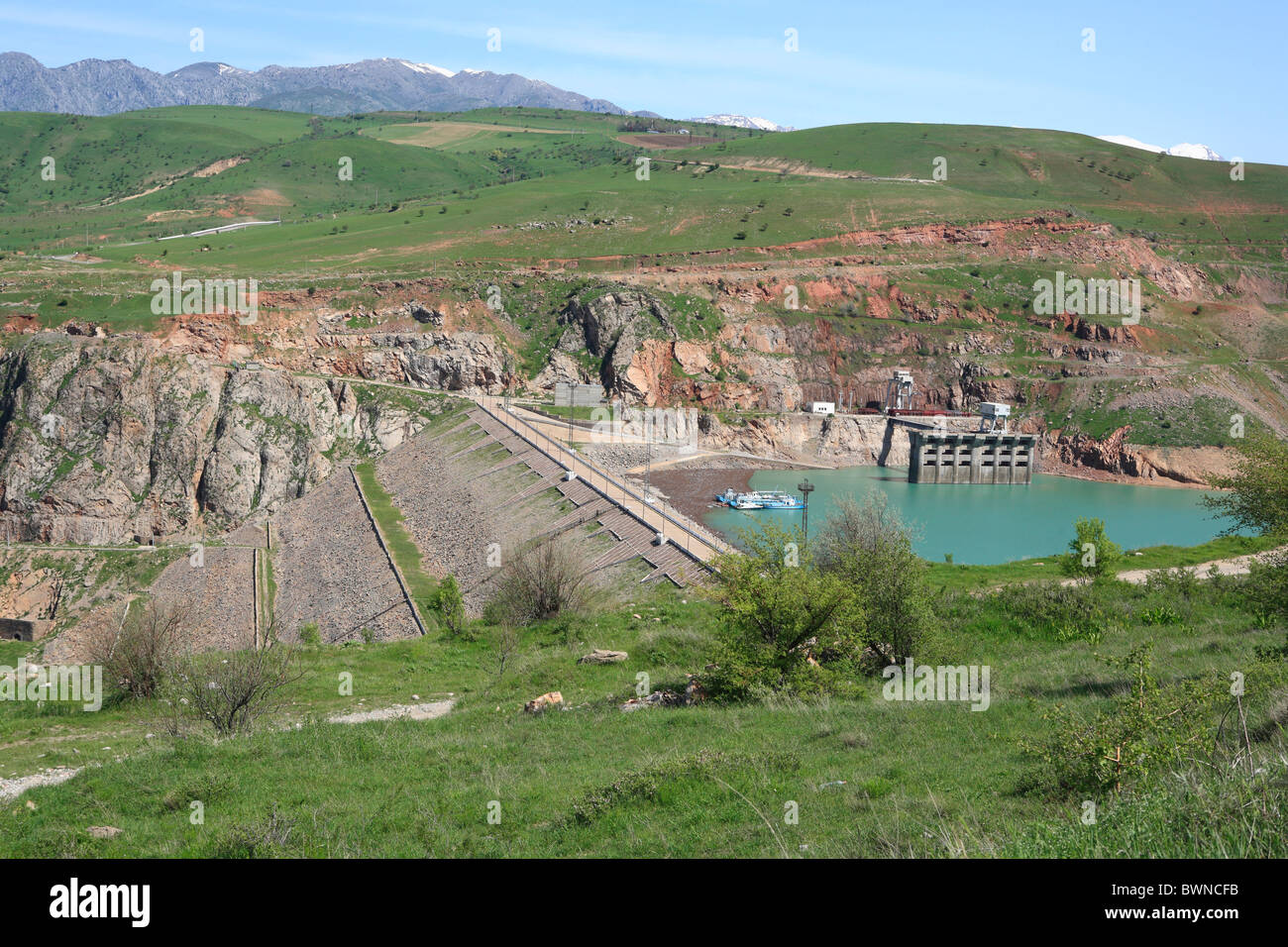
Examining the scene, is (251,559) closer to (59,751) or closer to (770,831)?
(59,751)

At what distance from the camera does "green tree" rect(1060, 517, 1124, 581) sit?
3709cm

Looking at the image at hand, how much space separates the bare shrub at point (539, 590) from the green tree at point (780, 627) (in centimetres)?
1416

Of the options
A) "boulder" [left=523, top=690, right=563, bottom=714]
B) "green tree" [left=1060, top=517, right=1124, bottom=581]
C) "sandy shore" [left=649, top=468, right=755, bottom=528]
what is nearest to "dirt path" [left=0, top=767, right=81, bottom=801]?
"boulder" [left=523, top=690, right=563, bottom=714]

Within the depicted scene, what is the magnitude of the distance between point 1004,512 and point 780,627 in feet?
232

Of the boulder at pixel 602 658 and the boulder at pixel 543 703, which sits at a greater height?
the boulder at pixel 543 703

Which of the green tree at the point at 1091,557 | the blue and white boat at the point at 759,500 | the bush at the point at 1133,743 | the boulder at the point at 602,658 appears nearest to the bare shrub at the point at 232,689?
the boulder at the point at 602,658

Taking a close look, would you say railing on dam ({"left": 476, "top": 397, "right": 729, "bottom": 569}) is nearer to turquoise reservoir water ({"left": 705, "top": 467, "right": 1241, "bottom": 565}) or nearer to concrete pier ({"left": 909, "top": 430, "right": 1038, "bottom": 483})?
turquoise reservoir water ({"left": 705, "top": 467, "right": 1241, "bottom": 565})

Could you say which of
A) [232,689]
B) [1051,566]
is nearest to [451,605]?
[232,689]

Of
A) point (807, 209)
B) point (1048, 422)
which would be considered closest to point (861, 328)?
point (1048, 422)

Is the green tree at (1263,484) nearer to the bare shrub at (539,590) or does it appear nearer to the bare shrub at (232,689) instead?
the bare shrub at (539,590)

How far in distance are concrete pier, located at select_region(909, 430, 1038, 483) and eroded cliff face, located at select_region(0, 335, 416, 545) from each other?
57134mm

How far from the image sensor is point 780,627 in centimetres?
2284

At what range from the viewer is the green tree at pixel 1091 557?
122 feet

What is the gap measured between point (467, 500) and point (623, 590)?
26101 millimetres
